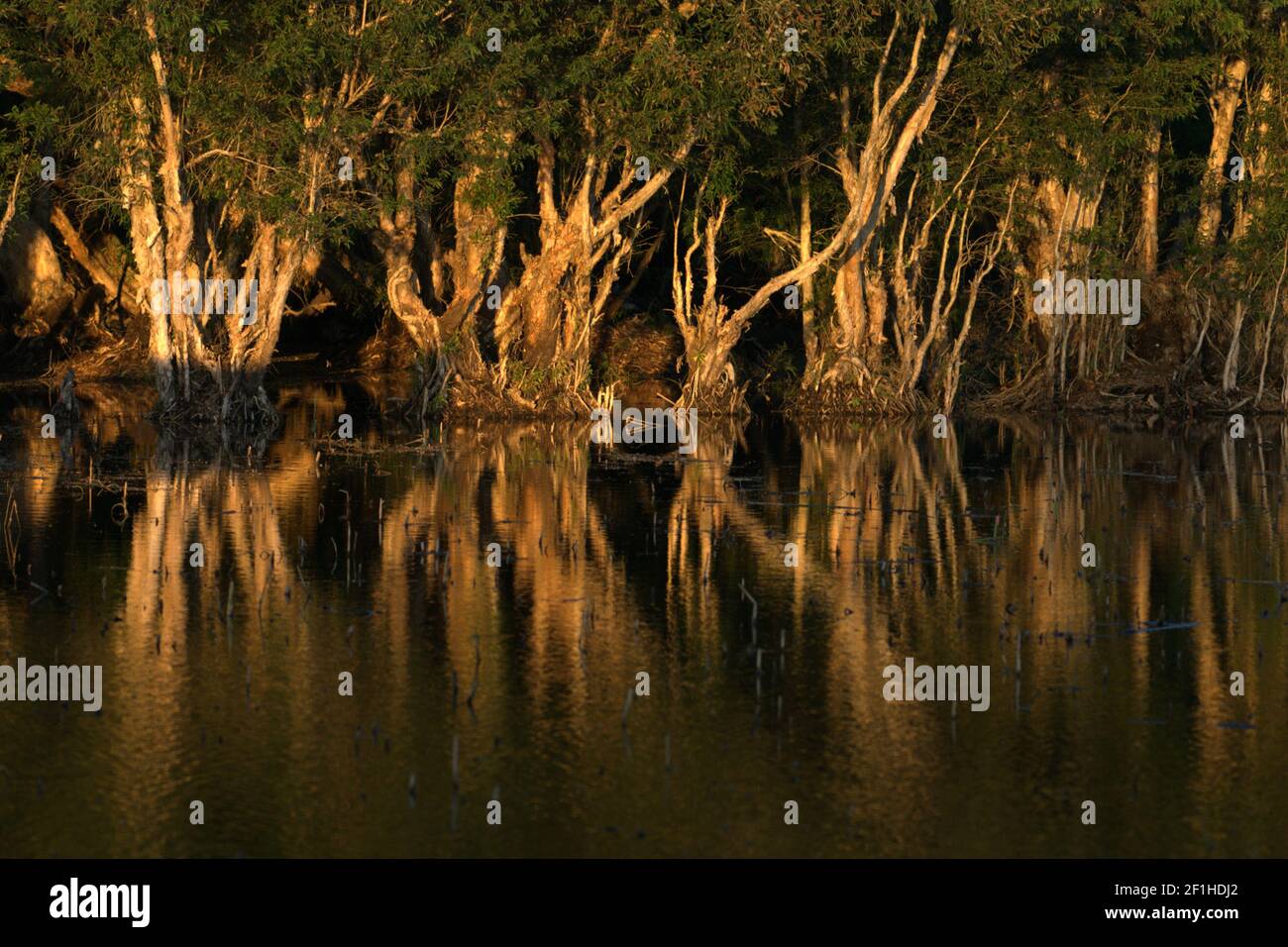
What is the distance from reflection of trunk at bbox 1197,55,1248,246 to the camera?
47.2 meters

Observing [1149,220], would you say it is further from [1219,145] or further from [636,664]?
[636,664]

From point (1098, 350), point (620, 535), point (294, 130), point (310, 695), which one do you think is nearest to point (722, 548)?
point (620, 535)

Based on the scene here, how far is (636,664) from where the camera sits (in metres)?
15.3

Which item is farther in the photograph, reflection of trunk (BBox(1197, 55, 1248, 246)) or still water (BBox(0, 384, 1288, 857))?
Result: reflection of trunk (BBox(1197, 55, 1248, 246))

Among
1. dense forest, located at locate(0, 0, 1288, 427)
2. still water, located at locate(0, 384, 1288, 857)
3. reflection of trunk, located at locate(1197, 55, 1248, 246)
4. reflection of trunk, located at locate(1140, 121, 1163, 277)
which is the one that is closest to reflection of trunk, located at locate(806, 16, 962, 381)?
dense forest, located at locate(0, 0, 1288, 427)

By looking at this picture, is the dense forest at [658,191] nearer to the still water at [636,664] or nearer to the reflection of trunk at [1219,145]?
the reflection of trunk at [1219,145]

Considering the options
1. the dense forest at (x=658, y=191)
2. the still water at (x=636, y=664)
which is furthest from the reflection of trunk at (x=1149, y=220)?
the still water at (x=636, y=664)

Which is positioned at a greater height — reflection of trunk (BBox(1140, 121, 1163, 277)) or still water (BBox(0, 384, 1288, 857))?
reflection of trunk (BBox(1140, 121, 1163, 277))

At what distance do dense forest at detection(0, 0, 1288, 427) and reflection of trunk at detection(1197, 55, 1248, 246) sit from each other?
0.08 metres

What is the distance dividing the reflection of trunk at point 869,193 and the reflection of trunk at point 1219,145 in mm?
7511

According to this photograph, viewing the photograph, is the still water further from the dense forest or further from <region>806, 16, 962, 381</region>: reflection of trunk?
<region>806, 16, 962, 381</region>: reflection of trunk

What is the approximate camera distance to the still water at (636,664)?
37.0 ft

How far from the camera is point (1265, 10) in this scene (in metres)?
45.2
